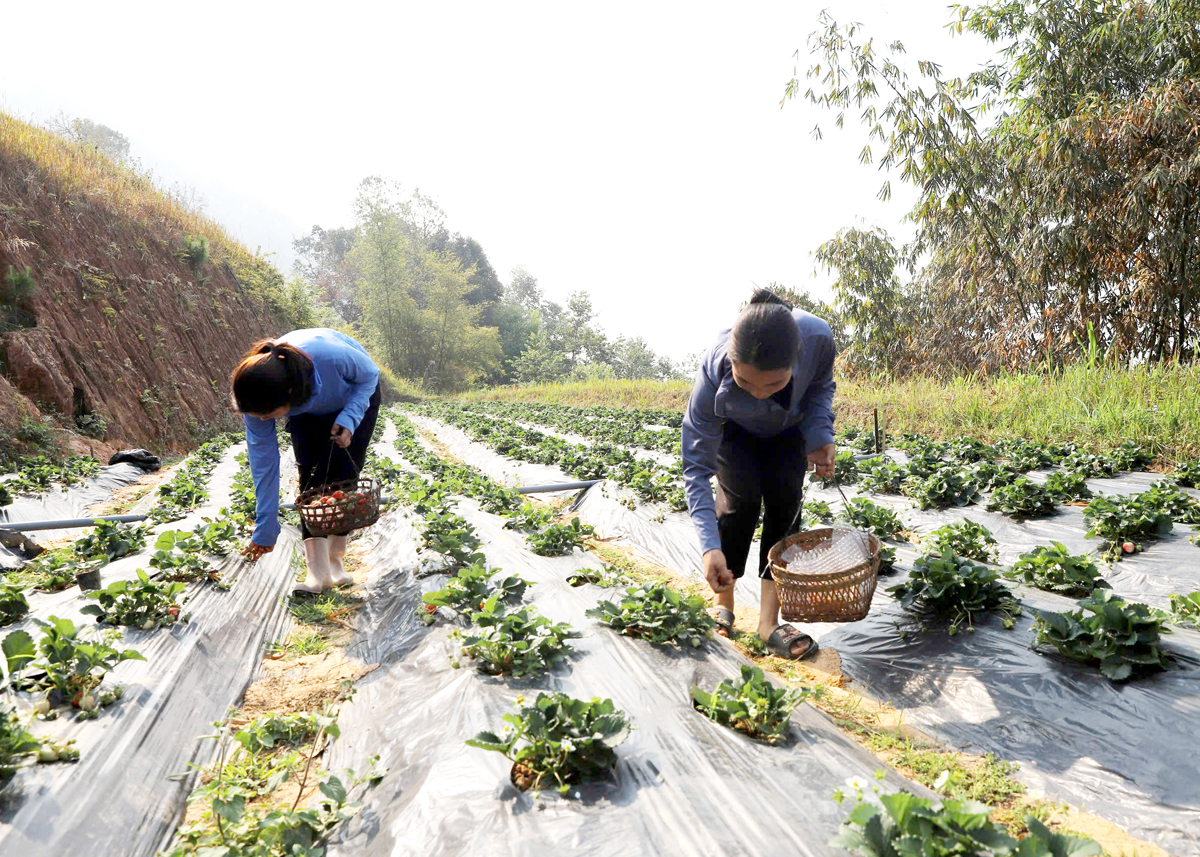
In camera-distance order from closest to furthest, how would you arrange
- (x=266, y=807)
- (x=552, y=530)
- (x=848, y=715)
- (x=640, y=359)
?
(x=266, y=807)
(x=848, y=715)
(x=552, y=530)
(x=640, y=359)

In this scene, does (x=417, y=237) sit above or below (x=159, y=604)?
above

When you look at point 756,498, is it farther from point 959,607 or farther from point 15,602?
point 15,602

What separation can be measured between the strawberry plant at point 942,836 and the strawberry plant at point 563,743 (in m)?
0.67

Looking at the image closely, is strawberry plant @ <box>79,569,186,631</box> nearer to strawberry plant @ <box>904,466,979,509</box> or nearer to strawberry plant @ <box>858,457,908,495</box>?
strawberry plant @ <box>904,466,979,509</box>

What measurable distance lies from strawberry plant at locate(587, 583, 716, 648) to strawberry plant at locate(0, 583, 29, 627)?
282 centimetres

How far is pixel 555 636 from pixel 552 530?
2.13 metres

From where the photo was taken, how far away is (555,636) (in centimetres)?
282

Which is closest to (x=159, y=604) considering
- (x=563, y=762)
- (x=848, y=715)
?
(x=563, y=762)

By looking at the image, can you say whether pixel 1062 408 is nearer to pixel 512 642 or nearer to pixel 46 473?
pixel 512 642

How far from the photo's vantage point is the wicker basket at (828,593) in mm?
2695

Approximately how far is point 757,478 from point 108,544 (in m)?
4.28

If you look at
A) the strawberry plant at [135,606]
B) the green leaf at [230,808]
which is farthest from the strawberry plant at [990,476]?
the strawberry plant at [135,606]

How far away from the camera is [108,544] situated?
4578mm

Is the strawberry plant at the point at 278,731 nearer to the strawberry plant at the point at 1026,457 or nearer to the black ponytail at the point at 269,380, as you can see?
the black ponytail at the point at 269,380
